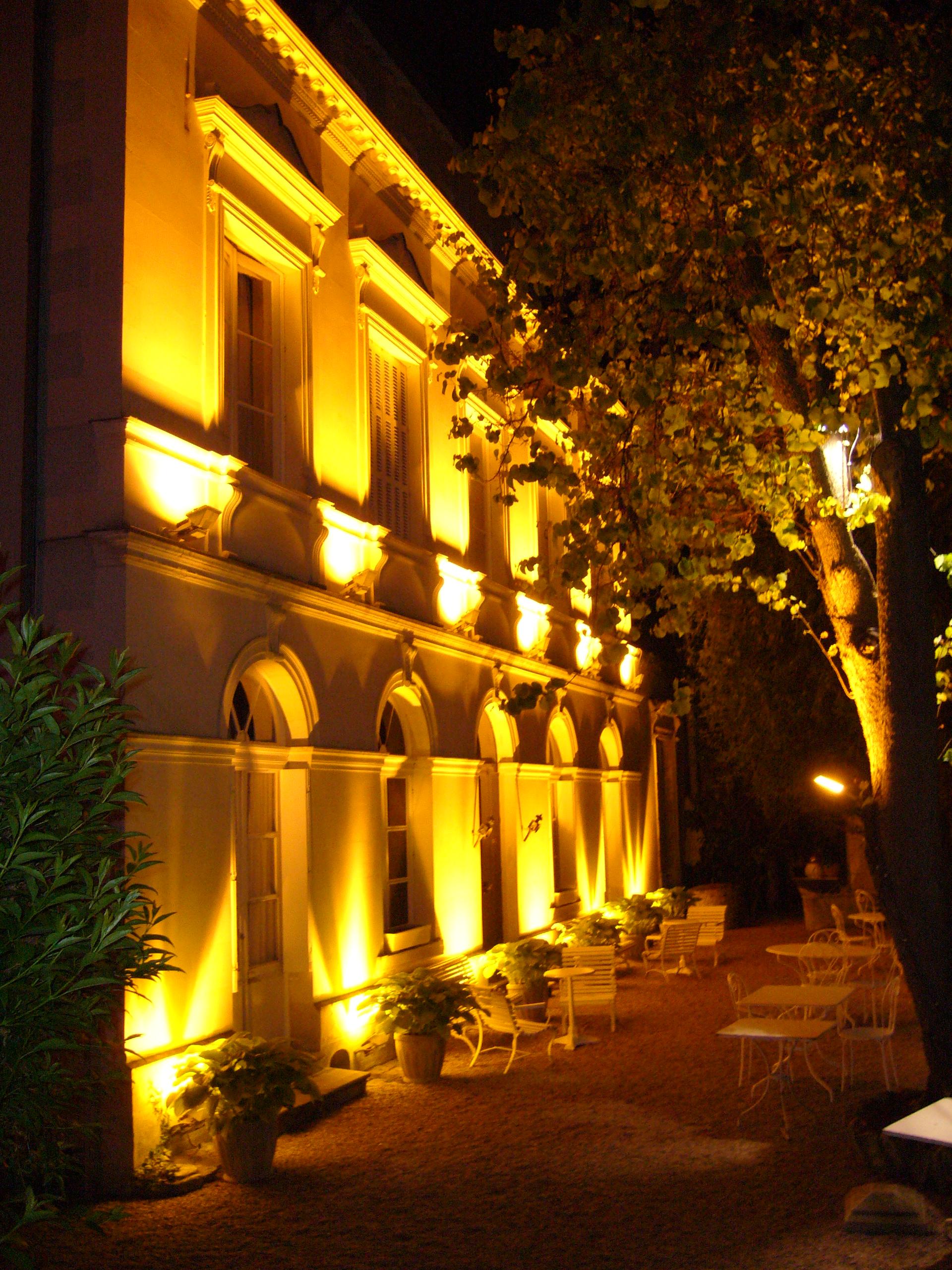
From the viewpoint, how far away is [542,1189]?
8.12m

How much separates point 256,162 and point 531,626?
905cm

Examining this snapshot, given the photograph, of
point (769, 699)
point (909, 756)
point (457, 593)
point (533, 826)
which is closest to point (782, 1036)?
point (909, 756)

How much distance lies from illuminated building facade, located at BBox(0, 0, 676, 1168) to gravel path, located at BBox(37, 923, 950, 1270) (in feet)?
3.52

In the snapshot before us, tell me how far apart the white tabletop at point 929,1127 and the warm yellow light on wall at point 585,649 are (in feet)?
46.9

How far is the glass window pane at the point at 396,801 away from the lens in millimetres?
13578

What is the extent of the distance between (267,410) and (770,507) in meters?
4.89

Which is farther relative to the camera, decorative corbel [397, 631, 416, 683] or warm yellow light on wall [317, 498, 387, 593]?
decorative corbel [397, 631, 416, 683]

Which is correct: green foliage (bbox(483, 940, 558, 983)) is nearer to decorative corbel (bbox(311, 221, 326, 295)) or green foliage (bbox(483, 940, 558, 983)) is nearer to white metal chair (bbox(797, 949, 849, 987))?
white metal chair (bbox(797, 949, 849, 987))

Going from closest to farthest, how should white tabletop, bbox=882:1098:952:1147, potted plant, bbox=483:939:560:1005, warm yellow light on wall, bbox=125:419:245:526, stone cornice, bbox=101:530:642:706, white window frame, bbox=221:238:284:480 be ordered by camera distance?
white tabletop, bbox=882:1098:952:1147
stone cornice, bbox=101:530:642:706
warm yellow light on wall, bbox=125:419:245:526
white window frame, bbox=221:238:284:480
potted plant, bbox=483:939:560:1005

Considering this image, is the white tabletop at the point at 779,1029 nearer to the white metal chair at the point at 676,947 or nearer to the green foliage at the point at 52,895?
the green foliage at the point at 52,895

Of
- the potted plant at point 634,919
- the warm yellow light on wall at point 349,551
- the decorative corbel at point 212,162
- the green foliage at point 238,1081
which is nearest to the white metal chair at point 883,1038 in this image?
the green foliage at point 238,1081

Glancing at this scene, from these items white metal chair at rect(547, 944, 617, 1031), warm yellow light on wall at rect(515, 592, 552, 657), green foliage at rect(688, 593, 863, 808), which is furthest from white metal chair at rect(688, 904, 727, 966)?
warm yellow light on wall at rect(515, 592, 552, 657)

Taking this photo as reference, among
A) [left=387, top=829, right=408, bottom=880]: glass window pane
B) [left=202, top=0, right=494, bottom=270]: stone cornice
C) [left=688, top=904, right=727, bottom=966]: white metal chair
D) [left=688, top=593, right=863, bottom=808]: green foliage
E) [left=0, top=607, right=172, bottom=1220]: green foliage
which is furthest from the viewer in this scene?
[left=688, top=593, right=863, bottom=808]: green foliage

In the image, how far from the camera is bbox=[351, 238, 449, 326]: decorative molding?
12.7 metres
